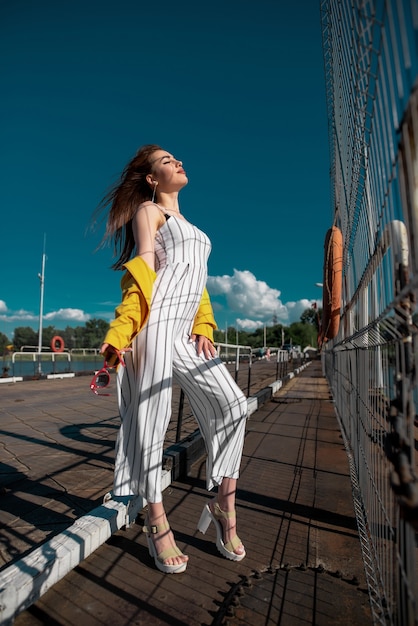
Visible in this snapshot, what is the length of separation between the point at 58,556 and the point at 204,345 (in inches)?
39.1

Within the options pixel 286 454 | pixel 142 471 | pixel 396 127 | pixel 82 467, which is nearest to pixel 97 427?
pixel 82 467

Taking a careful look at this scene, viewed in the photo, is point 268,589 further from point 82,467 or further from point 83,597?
point 82,467

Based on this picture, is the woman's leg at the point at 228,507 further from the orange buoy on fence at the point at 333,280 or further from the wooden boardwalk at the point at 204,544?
the orange buoy on fence at the point at 333,280

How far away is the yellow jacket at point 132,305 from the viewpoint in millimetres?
1302

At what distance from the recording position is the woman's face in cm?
180

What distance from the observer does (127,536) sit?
1722 millimetres

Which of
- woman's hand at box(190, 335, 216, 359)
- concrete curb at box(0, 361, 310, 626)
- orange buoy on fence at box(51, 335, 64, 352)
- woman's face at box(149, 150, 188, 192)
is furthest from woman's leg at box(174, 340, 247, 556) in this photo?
orange buoy on fence at box(51, 335, 64, 352)

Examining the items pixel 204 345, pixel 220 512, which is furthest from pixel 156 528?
pixel 204 345

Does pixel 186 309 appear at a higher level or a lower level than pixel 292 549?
higher

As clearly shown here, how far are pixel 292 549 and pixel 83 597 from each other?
0.86 m

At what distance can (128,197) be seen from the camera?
1.86m

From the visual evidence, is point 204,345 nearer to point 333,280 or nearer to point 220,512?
point 220,512

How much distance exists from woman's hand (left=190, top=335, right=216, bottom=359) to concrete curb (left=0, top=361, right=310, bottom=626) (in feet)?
2.68

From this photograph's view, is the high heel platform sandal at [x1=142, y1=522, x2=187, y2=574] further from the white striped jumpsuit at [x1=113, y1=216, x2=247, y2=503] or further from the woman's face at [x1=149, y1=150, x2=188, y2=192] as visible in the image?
the woman's face at [x1=149, y1=150, x2=188, y2=192]
